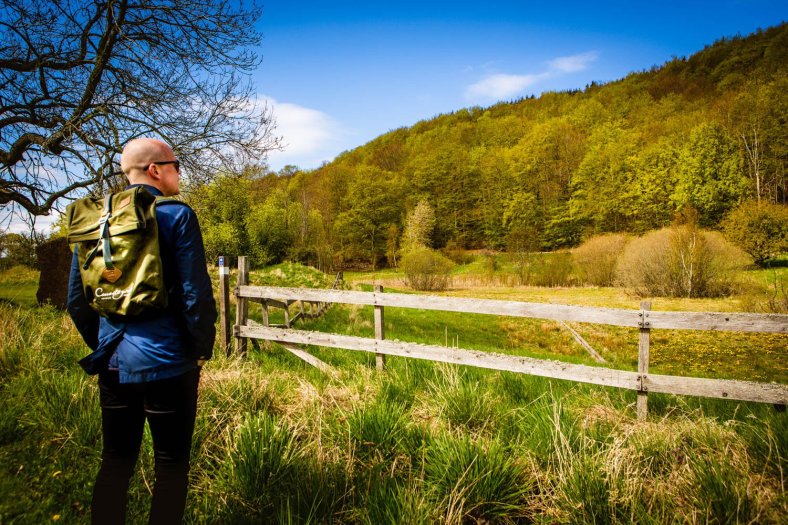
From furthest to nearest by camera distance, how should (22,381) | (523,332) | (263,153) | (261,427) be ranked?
(523,332)
(263,153)
(22,381)
(261,427)

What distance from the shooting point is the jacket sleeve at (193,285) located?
5.91ft

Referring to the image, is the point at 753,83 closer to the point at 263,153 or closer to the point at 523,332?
the point at 523,332

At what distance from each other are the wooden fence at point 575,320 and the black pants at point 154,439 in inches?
129

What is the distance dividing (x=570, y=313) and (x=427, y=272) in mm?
24457

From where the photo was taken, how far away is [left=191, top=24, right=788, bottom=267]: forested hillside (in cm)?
3772

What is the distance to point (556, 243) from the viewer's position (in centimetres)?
5059

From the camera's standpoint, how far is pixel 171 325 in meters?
1.81

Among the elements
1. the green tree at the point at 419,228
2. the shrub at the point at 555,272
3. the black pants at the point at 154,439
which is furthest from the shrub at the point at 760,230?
the black pants at the point at 154,439

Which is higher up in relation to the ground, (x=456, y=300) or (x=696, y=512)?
(x=456, y=300)

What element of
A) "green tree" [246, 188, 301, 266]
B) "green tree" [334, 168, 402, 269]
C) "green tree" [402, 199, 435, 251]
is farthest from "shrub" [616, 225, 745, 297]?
"green tree" [334, 168, 402, 269]

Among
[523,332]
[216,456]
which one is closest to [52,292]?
[216,456]

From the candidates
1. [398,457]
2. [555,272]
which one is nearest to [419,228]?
[555,272]

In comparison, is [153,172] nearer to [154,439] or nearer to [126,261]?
[126,261]

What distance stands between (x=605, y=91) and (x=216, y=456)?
9755cm
